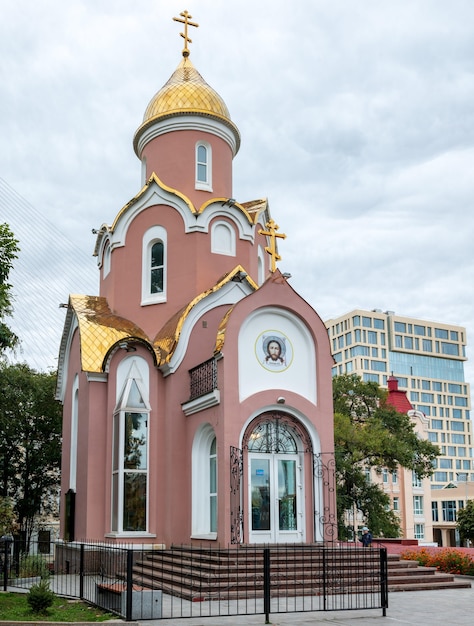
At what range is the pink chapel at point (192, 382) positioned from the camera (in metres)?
17.5

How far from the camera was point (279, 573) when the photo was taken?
14.8 m

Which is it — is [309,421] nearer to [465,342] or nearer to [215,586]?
[215,586]

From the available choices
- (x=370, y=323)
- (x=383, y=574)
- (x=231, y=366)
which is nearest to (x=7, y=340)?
(x=231, y=366)

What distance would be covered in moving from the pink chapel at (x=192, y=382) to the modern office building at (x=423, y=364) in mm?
95007

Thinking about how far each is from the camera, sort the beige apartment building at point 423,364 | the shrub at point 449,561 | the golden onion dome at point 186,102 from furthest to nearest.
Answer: the beige apartment building at point 423,364 → the golden onion dome at point 186,102 → the shrub at point 449,561

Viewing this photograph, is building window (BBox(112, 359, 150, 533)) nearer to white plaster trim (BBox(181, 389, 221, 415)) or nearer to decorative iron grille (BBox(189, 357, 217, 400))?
white plaster trim (BBox(181, 389, 221, 415))

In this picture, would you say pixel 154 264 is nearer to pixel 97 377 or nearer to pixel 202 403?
pixel 97 377

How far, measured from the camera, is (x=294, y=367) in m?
18.3

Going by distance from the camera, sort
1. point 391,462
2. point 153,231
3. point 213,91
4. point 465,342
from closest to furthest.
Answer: point 153,231 < point 213,91 < point 391,462 < point 465,342

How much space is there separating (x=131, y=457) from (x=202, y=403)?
2440 mm

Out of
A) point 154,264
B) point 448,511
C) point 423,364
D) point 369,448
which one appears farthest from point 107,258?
point 423,364

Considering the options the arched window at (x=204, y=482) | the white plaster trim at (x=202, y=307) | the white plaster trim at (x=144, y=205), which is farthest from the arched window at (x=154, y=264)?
the arched window at (x=204, y=482)

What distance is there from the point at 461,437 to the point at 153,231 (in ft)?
365

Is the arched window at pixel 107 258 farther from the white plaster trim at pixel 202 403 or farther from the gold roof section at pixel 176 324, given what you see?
the white plaster trim at pixel 202 403
